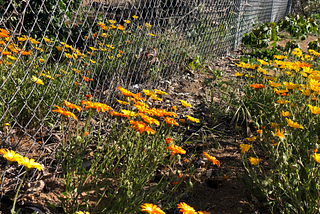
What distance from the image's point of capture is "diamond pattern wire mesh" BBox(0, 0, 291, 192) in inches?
85.3

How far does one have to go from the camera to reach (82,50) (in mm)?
4590

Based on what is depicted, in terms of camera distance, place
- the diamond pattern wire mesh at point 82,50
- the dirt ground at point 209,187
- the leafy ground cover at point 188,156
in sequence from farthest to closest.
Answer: the diamond pattern wire mesh at point 82,50, the dirt ground at point 209,187, the leafy ground cover at point 188,156

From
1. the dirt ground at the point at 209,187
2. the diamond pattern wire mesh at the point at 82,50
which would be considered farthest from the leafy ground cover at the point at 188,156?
the diamond pattern wire mesh at the point at 82,50

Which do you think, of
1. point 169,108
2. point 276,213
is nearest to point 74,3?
point 169,108

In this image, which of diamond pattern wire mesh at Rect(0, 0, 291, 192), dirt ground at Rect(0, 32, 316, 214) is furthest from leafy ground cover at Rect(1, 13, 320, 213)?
diamond pattern wire mesh at Rect(0, 0, 291, 192)

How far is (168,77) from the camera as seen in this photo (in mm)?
4094

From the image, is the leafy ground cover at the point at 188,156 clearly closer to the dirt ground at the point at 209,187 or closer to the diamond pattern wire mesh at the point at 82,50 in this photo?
the dirt ground at the point at 209,187

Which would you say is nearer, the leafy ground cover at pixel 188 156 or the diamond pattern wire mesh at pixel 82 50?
the leafy ground cover at pixel 188 156

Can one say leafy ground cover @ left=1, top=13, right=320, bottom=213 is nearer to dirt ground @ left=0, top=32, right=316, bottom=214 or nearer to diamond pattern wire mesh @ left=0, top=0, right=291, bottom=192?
dirt ground @ left=0, top=32, right=316, bottom=214

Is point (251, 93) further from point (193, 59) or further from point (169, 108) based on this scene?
point (193, 59)

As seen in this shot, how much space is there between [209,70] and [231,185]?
9.37 ft

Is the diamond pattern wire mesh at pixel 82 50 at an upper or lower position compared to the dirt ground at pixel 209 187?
upper

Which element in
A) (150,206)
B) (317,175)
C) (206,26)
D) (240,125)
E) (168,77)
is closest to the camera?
(150,206)

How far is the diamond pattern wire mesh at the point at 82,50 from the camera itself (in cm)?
217
